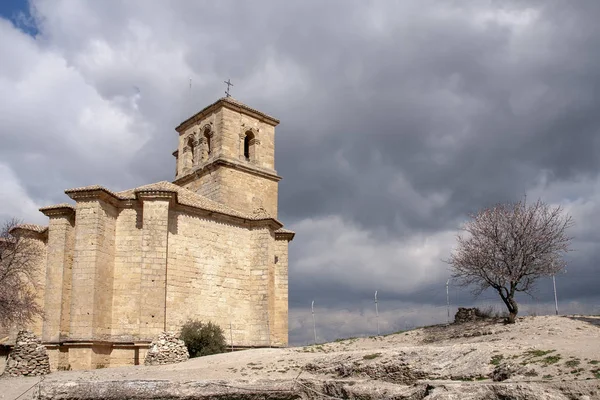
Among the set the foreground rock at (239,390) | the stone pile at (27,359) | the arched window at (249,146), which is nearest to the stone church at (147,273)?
the stone pile at (27,359)

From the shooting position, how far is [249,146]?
31281 mm

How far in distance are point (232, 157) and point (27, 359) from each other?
594 inches

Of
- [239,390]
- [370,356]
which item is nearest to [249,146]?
[370,356]

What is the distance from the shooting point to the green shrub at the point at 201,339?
794 inches

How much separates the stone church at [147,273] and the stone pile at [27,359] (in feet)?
5.59

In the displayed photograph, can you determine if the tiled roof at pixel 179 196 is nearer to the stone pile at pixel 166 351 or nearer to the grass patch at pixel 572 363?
the stone pile at pixel 166 351

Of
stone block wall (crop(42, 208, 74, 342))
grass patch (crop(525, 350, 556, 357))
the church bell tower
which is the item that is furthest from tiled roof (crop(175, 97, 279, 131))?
grass patch (crop(525, 350, 556, 357))

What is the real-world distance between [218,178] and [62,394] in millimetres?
16145

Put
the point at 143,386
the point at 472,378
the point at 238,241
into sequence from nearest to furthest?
1. the point at 472,378
2. the point at 143,386
3. the point at 238,241

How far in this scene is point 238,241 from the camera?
80.7 feet

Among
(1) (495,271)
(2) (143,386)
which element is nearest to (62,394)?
(2) (143,386)

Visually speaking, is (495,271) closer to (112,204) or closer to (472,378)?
(472,378)

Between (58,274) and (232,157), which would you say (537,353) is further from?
(232,157)

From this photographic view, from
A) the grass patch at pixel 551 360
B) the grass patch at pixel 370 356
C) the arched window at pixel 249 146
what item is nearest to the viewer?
the grass patch at pixel 551 360
